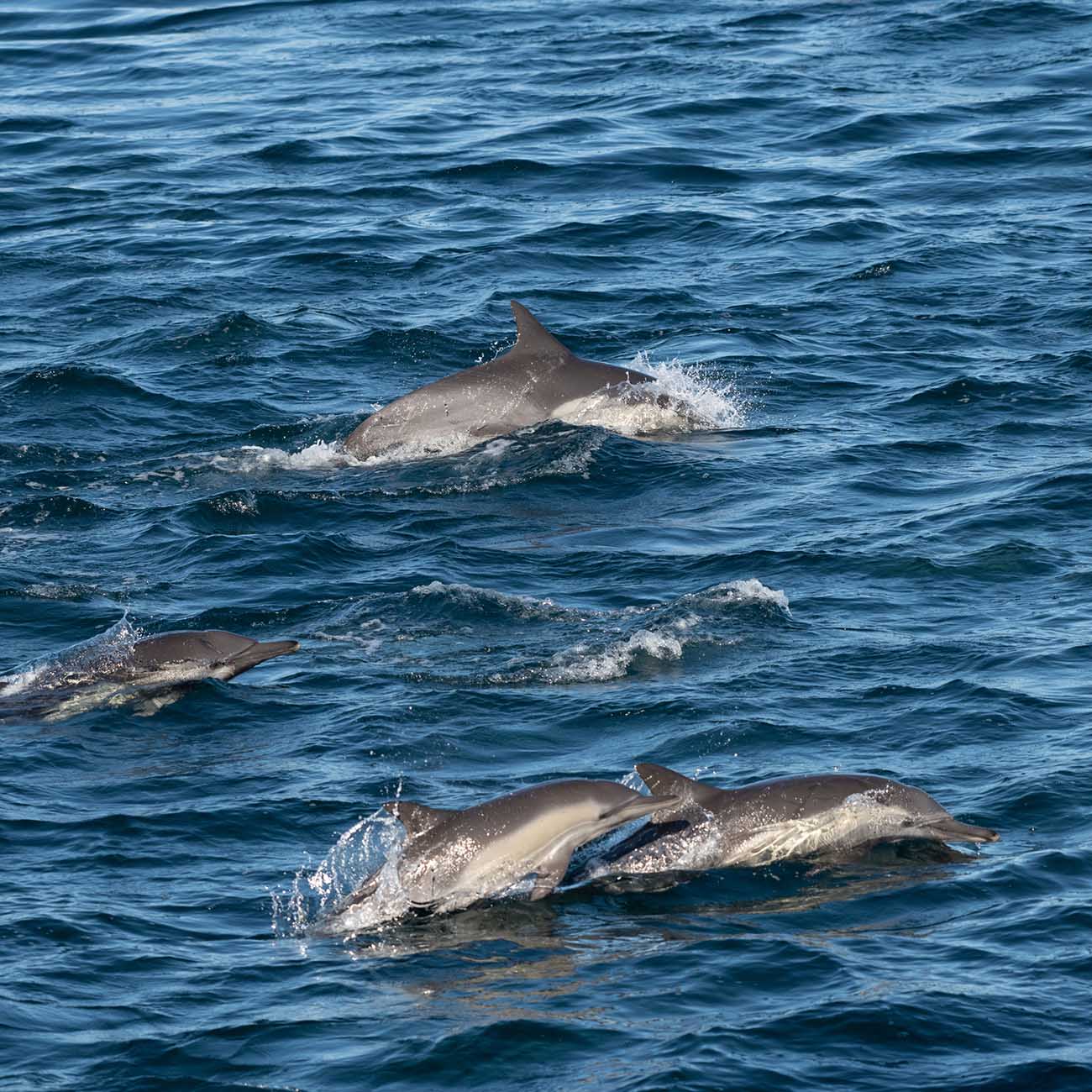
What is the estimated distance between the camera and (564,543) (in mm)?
18125

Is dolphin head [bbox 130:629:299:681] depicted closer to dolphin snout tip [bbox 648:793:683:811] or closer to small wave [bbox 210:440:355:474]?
dolphin snout tip [bbox 648:793:683:811]

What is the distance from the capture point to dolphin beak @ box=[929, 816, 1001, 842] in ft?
39.3

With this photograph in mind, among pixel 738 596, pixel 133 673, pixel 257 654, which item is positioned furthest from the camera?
pixel 738 596

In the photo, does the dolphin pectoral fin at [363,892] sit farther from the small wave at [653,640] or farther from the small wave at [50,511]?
the small wave at [50,511]

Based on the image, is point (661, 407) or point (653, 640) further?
point (661, 407)

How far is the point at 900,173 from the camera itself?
29.7 meters

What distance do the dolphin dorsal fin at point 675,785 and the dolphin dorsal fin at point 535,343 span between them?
30.3ft

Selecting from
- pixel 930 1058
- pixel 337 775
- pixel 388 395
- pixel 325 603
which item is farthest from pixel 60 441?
pixel 930 1058

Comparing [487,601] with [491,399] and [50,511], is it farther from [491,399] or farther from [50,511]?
[50,511]

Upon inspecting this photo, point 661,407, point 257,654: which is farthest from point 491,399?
point 257,654

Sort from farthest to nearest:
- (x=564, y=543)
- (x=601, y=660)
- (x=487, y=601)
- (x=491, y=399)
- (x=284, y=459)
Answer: (x=491, y=399) → (x=284, y=459) → (x=564, y=543) → (x=487, y=601) → (x=601, y=660)

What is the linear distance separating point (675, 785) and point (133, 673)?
4613 mm

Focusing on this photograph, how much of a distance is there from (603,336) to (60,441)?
253 inches

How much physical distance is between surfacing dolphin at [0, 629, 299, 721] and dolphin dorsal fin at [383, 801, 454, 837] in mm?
3632
